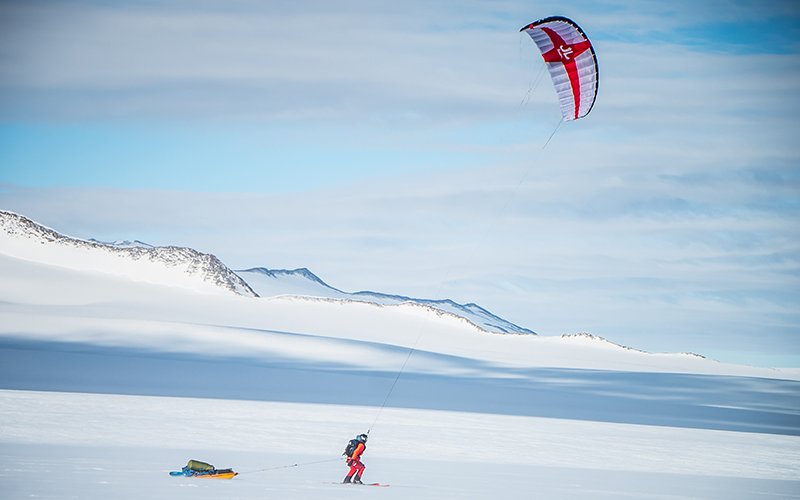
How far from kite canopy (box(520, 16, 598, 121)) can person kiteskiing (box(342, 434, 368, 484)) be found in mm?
7284

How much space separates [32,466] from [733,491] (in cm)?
930

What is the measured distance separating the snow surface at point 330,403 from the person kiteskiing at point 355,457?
18.0 inches

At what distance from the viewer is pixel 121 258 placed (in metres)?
62.6

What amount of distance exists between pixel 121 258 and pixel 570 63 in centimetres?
4948

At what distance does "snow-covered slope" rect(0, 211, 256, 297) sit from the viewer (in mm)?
59062

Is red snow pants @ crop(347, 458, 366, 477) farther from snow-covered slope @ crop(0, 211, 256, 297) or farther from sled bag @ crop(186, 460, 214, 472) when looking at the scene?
snow-covered slope @ crop(0, 211, 256, 297)

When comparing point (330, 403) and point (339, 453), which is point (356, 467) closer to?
point (339, 453)

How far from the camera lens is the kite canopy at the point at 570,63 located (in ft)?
56.4

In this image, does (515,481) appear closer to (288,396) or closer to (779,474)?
(779,474)

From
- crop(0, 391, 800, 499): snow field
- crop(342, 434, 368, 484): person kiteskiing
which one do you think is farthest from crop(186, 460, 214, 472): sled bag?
crop(342, 434, 368, 484): person kiteskiing

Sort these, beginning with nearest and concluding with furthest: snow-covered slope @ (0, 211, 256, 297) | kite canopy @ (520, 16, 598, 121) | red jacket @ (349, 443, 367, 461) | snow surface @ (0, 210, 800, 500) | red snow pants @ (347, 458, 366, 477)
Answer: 1. red jacket @ (349, 443, 367, 461)
2. red snow pants @ (347, 458, 366, 477)
3. snow surface @ (0, 210, 800, 500)
4. kite canopy @ (520, 16, 598, 121)
5. snow-covered slope @ (0, 211, 256, 297)

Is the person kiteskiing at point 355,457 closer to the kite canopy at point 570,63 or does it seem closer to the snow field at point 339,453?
the snow field at point 339,453

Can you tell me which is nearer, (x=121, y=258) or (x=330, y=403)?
(x=330, y=403)

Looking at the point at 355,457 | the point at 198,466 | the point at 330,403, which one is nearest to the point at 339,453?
the point at 355,457
